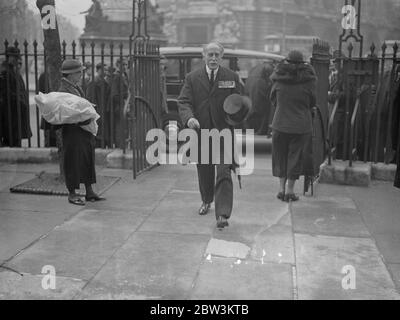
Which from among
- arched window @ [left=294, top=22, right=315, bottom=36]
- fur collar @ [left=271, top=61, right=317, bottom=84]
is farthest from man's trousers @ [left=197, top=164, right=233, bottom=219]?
arched window @ [left=294, top=22, right=315, bottom=36]

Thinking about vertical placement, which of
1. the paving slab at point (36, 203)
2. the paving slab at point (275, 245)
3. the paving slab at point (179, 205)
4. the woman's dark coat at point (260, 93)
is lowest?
the paving slab at point (179, 205)

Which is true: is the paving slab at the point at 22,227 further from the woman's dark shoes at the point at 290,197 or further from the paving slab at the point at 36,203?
the woman's dark shoes at the point at 290,197

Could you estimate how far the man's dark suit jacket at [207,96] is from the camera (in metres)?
5.82

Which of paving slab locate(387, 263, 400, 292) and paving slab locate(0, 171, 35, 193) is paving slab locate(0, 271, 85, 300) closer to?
paving slab locate(387, 263, 400, 292)

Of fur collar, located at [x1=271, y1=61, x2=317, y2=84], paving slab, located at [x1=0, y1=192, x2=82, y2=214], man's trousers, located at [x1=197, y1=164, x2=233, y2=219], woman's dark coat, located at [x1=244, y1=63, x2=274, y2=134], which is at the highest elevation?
fur collar, located at [x1=271, y1=61, x2=317, y2=84]

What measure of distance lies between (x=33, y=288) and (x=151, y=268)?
0.94 meters

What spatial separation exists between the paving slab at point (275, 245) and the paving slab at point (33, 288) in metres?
1.59

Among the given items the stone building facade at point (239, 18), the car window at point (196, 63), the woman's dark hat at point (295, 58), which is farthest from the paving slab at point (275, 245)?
the stone building facade at point (239, 18)

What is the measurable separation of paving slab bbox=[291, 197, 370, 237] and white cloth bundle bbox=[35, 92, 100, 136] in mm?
2634

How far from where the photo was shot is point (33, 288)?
13.3 ft

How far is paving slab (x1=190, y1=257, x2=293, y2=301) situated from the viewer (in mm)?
4016

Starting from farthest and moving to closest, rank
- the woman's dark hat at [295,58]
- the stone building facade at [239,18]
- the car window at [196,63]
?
the stone building facade at [239,18] → the car window at [196,63] → the woman's dark hat at [295,58]

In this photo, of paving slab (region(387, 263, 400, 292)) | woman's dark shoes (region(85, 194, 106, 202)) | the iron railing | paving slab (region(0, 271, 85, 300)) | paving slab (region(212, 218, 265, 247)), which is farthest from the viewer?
the iron railing

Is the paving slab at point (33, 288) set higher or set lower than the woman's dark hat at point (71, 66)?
lower
